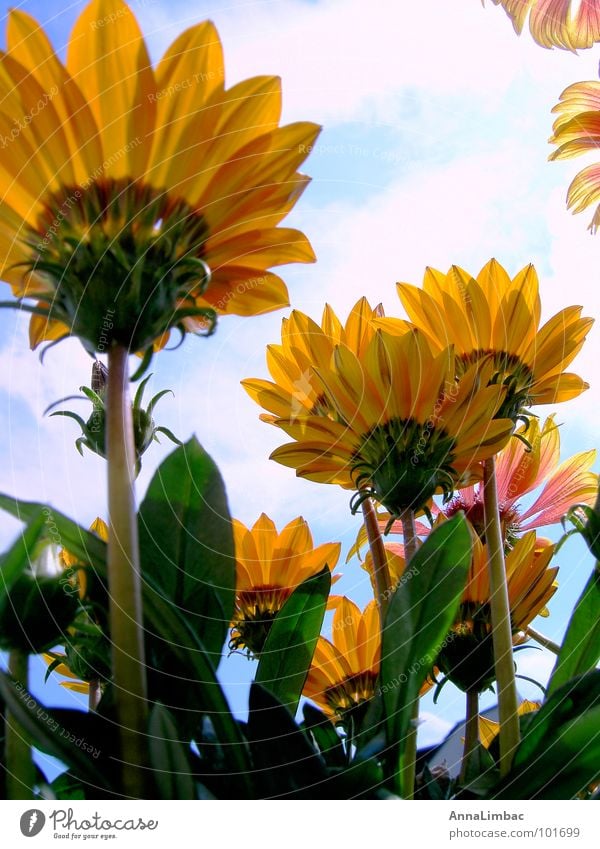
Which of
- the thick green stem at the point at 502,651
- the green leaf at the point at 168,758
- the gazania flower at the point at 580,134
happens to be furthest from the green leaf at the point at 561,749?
the gazania flower at the point at 580,134

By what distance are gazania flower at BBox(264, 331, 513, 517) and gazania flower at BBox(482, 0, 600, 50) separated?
196 millimetres

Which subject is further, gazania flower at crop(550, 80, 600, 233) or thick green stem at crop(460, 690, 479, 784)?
gazania flower at crop(550, 80, 600, 233)

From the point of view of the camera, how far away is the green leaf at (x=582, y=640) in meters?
0.29

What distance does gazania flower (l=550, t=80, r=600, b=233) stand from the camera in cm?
38

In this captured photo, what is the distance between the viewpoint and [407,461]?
0.94 feet

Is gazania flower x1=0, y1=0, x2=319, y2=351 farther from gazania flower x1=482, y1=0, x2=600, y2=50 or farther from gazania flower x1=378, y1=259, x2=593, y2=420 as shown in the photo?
gazania flower x1=482, y1=0, x2=600, y2=50

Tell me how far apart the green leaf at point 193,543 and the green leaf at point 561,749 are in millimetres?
101

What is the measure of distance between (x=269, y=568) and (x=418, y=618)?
0.35 ft

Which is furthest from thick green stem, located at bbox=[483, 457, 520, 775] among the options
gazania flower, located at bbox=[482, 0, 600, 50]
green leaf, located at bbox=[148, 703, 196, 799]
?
gazania flower, located at bbox=[482, 0, 600, 50]
